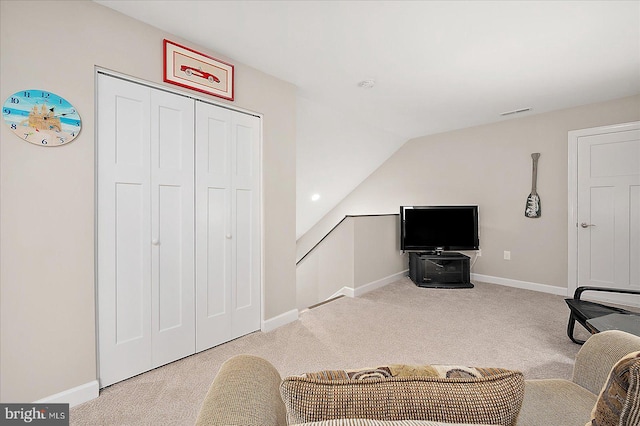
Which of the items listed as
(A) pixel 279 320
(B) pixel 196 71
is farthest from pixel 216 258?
(B) pixel 196 71

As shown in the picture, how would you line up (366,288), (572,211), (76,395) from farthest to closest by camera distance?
(366,288) → (572,211) → (76,395)

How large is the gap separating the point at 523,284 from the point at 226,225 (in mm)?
4147

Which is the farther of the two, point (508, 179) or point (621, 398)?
point (508, 179)

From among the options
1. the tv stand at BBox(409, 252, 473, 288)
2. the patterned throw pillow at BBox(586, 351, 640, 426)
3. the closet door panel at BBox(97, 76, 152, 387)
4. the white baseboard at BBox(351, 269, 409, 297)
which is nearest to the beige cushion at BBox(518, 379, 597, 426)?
the patterned throw pillow at BBox(586, 351, 640, 426)

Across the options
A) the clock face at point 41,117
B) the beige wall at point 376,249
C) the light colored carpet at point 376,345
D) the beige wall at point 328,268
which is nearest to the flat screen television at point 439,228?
the beige wall at point 376,249

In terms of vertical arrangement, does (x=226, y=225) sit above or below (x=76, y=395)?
above

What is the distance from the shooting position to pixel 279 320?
286cm

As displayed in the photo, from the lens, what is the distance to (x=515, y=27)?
2068mm

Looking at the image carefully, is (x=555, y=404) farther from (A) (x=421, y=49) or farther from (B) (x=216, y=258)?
(A) (x=421, y=49)

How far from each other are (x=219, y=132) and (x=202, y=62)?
53 cm

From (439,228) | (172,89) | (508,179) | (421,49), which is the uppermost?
(421,49)

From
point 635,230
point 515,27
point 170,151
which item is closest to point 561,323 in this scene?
point 635,230
